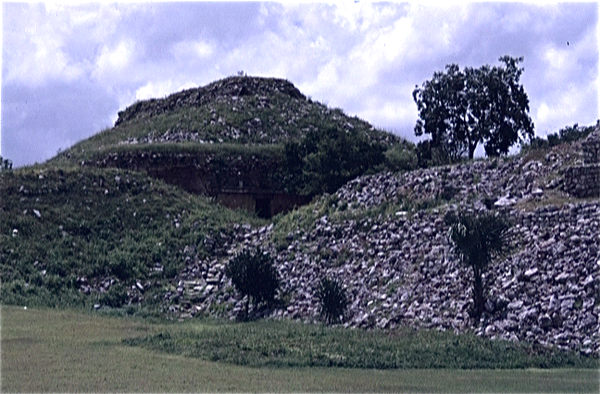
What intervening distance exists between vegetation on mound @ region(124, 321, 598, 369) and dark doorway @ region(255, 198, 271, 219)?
73.2 ft

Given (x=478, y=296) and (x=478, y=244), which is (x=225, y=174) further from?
(x=478, y=296)

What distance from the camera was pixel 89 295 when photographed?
3316cm

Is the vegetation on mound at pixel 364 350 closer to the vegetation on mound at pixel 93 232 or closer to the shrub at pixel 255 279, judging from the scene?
the shrub at pixel 255 279

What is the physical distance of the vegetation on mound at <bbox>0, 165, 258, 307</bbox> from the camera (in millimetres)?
33438

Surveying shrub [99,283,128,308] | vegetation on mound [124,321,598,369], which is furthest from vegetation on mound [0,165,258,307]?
vegetation on mound [124,321,598,369]

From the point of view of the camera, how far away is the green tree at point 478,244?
23.1 m

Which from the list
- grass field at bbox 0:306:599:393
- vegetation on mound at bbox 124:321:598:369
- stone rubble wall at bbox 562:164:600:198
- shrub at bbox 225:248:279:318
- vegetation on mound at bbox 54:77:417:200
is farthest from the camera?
vegetation on mound at bbox 54:77:417:200

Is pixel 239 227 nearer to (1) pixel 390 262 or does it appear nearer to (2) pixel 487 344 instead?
(1) pixel 390 262

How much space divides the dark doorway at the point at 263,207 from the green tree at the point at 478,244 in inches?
871

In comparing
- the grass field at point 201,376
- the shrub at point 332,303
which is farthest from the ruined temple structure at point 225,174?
the grass field at point 201,376

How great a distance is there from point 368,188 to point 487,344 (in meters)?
15.4

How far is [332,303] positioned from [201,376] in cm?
997

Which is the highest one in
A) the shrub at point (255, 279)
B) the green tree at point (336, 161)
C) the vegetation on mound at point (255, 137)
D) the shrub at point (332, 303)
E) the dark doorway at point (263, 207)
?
the vegetation on mound at point (255, 137)

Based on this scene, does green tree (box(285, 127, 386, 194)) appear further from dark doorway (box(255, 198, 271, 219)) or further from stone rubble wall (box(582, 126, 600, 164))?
stone rubble wall (box(582, 126, 600, 164))
